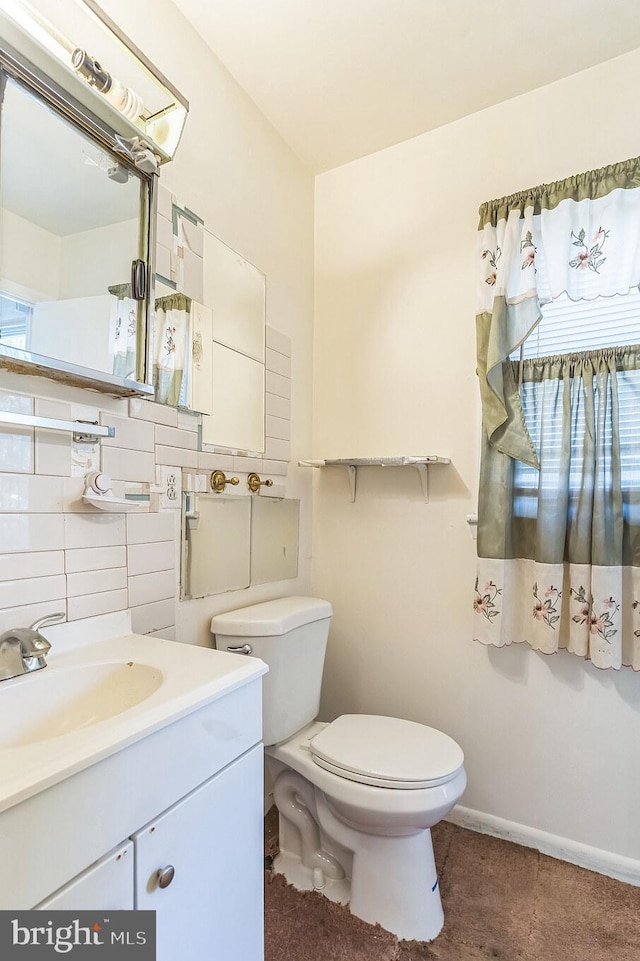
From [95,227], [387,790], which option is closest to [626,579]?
[387,790]

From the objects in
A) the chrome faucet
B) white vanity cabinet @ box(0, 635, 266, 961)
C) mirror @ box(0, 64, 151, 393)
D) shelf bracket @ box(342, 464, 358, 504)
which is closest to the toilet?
white vanity cabinet @ box(0, 635, 266, 961)

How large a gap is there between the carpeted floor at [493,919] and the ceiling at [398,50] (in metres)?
2.44

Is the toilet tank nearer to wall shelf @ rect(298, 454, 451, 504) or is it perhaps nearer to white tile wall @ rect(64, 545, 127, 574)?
white tile wall @ rect(64, 545, 127, 574)

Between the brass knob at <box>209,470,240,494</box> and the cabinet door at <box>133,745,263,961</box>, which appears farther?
the brass knob at <box>209,470,240,494</box>

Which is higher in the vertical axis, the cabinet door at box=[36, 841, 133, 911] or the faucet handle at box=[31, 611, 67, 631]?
the faucet handle at box=[31, 611, 67, 631]

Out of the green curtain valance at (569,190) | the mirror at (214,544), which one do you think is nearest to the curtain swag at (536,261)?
the green curtain valance at (569,190)

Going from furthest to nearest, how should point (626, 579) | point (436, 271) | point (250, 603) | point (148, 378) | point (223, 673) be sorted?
point (436, 271) < point (250, 603) < point (626, 579) < point (148, 378) < point (223, 673)

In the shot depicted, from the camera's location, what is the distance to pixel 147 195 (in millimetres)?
1302

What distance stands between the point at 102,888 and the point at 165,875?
125 millimetres

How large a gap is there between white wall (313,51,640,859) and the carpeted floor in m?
0.14

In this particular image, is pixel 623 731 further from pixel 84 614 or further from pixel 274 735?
pixel 84 614

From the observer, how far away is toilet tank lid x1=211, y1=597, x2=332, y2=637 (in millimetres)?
1518

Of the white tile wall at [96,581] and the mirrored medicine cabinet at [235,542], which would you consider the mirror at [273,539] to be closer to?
the mirrored medicine cabinet at [235,542]

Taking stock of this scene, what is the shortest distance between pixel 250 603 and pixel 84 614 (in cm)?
66
